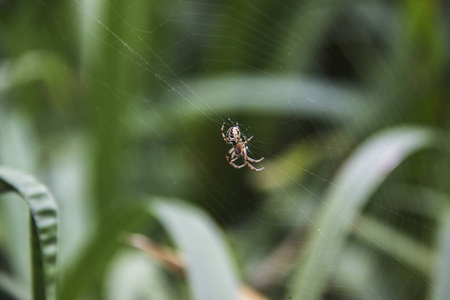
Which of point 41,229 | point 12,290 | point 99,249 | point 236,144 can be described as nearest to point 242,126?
point 236,144

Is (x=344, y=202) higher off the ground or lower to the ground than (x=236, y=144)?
lower

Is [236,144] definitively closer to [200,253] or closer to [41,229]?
[200,253]

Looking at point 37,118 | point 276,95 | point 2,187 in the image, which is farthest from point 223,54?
point 2,187

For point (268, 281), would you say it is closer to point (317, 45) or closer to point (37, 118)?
point (317, 45)

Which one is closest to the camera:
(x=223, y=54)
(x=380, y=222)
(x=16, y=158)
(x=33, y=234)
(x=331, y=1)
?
(x=33, y=234)

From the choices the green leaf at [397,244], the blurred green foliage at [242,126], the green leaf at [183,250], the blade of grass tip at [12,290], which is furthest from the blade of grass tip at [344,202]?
the blade of grass tip at [12,290]

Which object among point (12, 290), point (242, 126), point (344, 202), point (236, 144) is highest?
→ point (242, 126)
